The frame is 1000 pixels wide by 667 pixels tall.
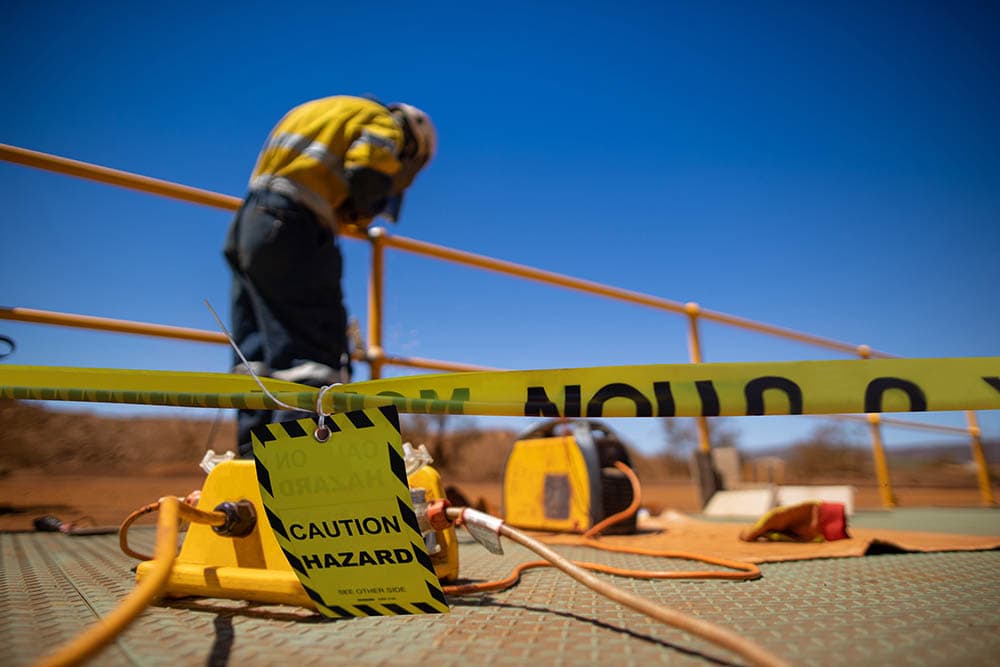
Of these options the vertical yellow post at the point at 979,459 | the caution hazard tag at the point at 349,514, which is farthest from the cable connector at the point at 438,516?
the vertical yellow post at the point at 979,459

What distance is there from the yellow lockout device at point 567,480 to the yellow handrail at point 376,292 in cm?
40

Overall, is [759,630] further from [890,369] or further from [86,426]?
[86,426]

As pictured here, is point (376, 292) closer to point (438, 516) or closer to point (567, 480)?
point (567, 480)

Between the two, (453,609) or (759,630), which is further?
(453,609)

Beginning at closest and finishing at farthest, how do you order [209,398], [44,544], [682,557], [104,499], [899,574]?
[209,398]
[899,574]
[682,557]
[44,544]
[104,499]

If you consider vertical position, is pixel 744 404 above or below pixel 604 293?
below

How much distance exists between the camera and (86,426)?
61.8 inches

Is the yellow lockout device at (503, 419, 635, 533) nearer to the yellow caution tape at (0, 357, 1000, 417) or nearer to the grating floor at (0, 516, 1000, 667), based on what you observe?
the grating floor at (0, 516, 1000, 667)

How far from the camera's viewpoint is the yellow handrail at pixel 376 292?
1.45 m

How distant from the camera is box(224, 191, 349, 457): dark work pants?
122 centimetres

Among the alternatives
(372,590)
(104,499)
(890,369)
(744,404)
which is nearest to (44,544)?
(104,499)

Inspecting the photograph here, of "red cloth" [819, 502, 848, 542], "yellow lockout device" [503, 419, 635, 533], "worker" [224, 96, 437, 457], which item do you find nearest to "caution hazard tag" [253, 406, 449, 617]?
"worker" [224, 96, 437, 457]

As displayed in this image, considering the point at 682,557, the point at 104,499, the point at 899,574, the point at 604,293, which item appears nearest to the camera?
the point at 899,574

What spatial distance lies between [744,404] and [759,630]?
0.24m
